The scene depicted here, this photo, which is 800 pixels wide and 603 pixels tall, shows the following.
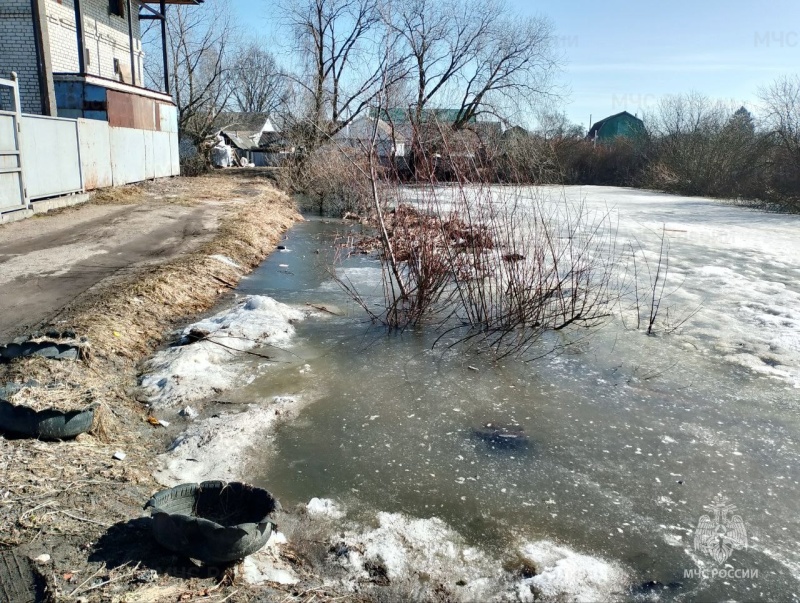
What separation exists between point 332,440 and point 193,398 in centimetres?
130

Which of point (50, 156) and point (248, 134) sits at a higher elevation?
point (248, 134)

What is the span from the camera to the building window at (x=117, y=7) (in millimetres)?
23141

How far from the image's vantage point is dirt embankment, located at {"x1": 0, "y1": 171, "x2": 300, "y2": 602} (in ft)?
9.25

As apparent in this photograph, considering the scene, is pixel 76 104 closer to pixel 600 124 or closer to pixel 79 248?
pixel 79 248

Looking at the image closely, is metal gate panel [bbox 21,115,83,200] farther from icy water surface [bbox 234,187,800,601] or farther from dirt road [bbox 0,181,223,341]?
icy water surface [bbox 234,187,800,601]

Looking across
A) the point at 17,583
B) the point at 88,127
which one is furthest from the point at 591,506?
the point at 88,127

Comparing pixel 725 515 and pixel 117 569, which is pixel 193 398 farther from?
pixel 725 515

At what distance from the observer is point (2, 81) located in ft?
33.1

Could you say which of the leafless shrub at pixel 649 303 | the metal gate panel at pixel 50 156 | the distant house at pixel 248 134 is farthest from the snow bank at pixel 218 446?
the distant house at pixel 248 134
